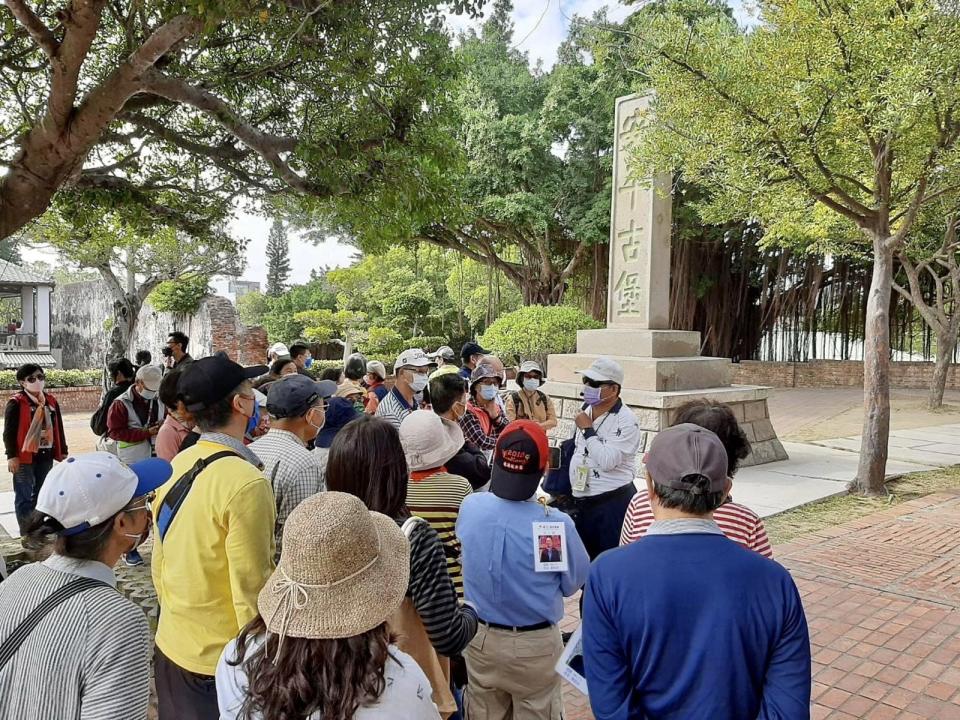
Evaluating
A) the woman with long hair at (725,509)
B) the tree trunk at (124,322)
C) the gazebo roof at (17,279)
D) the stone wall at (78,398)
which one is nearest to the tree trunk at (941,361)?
the woman with long hair at (725,509)

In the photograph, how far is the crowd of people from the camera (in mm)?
1221

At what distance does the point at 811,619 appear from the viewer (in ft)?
13.1

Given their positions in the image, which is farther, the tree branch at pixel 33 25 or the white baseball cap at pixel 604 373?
the tree branch at pixel 33 25

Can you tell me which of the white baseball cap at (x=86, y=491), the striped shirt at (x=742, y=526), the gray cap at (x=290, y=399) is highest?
the gray cap at (x=290, y=399)

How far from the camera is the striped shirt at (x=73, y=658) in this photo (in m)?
1.39

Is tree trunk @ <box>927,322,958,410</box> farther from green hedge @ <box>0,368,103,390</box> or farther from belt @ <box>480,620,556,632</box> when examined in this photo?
green hedge @ <box>0,368,103,390</box>

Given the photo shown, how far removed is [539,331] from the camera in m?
13.8

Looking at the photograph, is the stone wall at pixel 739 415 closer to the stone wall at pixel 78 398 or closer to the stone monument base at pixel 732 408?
the stone monument base at pixel 732 408

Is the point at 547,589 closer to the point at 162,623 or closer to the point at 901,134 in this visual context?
the point at 162,623

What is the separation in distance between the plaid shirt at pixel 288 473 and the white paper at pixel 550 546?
806 millimetres

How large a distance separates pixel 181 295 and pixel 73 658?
18.7 metres

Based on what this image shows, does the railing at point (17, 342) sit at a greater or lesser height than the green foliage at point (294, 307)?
lesser

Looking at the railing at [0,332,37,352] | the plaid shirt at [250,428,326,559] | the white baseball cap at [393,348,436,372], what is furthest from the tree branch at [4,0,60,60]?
the railing at [0,332,37,352]

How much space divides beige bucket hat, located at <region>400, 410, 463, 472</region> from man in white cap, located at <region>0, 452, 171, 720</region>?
3.11 ft
